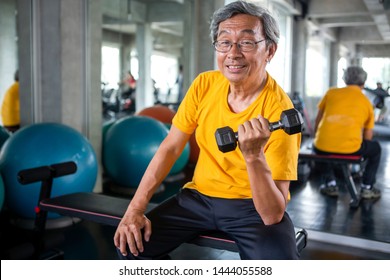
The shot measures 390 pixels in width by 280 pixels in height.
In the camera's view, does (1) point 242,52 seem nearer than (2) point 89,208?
Yes

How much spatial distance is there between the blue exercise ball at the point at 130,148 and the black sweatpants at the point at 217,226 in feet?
6.14

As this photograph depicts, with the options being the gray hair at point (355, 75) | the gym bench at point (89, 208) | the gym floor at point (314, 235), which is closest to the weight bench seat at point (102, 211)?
the gym bench at point (89, 208)

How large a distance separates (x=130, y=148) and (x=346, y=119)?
1642 mm

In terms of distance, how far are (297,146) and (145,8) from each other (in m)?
4.83

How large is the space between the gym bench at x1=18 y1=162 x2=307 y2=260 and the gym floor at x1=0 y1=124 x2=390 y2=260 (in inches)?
12.1

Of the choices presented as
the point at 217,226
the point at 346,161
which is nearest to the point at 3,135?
the point at 217,226

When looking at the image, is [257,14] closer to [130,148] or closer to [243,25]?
[243,25]

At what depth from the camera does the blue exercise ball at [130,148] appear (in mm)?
3271

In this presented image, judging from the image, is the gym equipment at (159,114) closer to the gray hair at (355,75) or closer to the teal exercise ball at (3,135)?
the teal exercise ball at (3,135)

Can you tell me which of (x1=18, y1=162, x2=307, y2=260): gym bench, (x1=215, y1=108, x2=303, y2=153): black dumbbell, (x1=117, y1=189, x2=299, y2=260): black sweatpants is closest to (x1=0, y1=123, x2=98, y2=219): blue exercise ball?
(x1=18, y1=162, x2=307, y2=260): gym bench

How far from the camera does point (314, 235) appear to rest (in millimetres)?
2465

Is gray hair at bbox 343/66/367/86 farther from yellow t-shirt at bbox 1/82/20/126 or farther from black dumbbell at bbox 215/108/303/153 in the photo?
yellow t-shirt at bbox 1/82/20/126

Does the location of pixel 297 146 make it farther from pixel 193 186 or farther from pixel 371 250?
pixel 371 250
